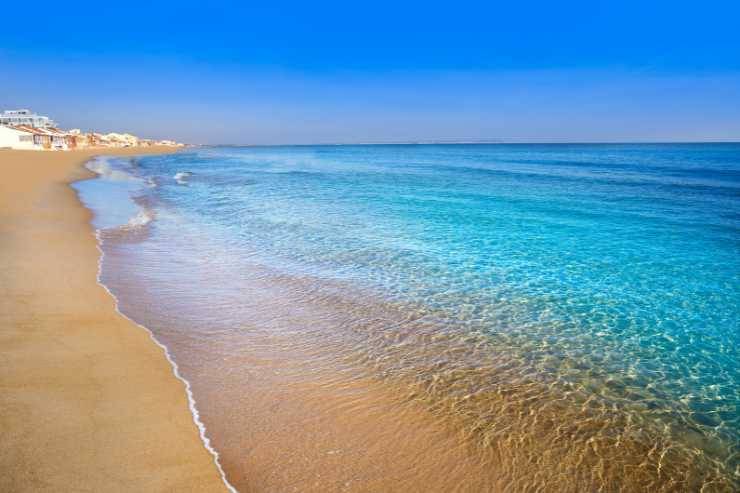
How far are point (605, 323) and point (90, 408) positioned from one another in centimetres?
846

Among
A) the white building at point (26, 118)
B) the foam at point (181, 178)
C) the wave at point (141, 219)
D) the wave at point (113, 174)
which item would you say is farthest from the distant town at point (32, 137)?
the wave at point (141, 219)

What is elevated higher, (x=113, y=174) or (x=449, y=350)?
(x=113, y=174)

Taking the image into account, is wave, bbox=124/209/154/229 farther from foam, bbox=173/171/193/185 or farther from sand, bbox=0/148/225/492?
foam, bbox=173/171/193/185

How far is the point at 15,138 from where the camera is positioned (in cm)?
7619

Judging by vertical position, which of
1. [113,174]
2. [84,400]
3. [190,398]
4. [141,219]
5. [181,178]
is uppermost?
[113,174]

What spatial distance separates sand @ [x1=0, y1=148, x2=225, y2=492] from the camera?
13.4 ft

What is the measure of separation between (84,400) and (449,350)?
511 centimetres

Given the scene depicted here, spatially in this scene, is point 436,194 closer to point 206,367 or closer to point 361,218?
point 361,218

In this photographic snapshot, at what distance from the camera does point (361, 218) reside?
20.1 m

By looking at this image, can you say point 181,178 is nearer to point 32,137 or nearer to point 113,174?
point 113,174

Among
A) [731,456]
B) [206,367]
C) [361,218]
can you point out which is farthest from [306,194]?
[731,456]

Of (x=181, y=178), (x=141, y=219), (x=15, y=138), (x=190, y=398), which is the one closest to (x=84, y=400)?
(x=190, y=398)

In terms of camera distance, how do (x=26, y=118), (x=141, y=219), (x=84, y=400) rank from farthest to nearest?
(x=26, y=118)
(x=141, y=219)
(x=84, y=400)

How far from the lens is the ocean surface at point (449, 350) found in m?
4.75
